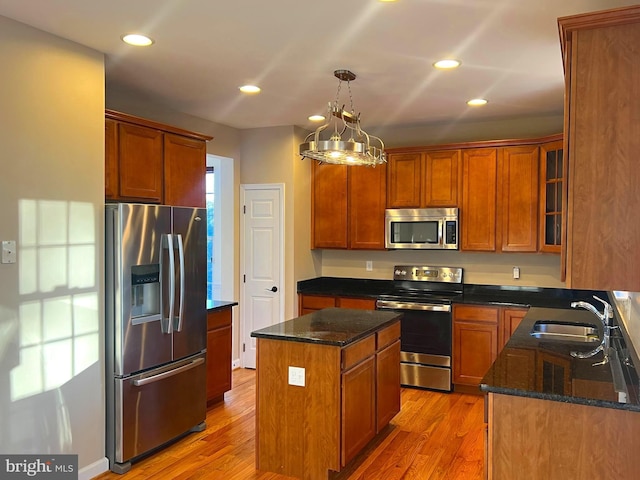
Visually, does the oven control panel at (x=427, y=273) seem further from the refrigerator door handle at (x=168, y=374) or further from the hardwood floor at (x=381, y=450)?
the refrigerator door handle at (x=168, y=374)

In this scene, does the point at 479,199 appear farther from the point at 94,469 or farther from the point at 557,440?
the point at 94,469

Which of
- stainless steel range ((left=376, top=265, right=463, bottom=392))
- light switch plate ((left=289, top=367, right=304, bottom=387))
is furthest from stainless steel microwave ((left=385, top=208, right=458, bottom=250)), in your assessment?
light switch plate ((left=289, top=367, right=304, bottom=387))

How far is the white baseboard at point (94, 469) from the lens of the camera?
3116 millimetres

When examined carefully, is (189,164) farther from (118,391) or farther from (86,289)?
(118,391)

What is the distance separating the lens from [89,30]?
284 cm

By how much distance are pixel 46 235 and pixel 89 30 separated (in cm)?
114

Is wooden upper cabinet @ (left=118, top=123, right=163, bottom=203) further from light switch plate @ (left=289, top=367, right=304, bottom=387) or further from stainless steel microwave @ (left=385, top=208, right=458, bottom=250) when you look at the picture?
stainless steel microwave @ (left=385, top=208, right=458, bottom=250)

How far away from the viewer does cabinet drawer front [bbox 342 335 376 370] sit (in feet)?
10.1

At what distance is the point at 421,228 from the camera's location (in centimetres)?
521

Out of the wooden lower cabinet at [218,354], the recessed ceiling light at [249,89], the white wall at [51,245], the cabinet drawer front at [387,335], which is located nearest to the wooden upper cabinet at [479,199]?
the cabinet drawer front at [387,335]

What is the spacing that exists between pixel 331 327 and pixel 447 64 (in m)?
1.84

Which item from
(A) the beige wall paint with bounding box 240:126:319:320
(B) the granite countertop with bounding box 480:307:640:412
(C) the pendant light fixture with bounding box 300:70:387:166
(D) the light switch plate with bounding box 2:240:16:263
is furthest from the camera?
(A) the beige wall paint with bounding box 240:126:319:320

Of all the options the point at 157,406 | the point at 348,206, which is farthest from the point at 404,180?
the point at 157,406

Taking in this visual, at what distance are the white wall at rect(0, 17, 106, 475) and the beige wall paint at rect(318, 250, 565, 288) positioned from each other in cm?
316
